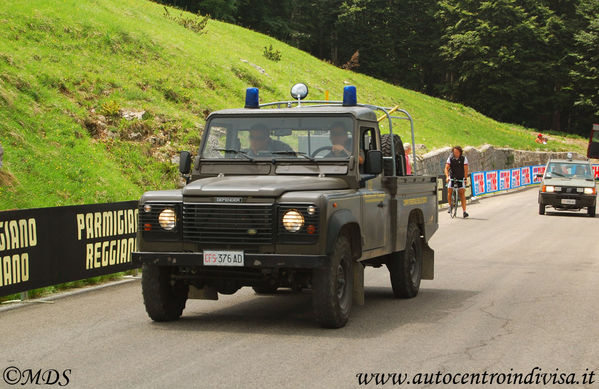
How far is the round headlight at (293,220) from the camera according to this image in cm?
875

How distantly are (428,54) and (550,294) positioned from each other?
9353 centimetres

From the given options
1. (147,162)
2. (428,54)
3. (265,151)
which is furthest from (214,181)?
(428,54)

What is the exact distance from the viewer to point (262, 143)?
33.8 feet

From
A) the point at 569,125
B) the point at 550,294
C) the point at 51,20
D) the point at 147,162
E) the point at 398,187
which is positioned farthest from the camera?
the point at 569,125

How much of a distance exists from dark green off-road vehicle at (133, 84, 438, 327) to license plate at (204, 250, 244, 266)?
0.01 m

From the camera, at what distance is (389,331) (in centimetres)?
912

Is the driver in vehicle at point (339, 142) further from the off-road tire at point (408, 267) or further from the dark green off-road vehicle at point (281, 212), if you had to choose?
the off-road tire at point (408, 267)

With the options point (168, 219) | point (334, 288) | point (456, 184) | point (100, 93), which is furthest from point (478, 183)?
point (168, 219)

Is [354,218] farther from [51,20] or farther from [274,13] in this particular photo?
[274,13]

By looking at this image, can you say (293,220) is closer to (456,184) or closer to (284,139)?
(284,139)

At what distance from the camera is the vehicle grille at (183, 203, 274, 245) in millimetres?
8812

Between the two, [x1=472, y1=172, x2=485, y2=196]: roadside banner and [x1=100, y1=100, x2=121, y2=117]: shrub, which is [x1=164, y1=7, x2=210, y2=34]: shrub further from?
[x1=100, y1=100, x2=121, y2=117]: shrub

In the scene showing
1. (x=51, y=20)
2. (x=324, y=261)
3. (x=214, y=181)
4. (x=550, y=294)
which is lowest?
(x=550, y=294)

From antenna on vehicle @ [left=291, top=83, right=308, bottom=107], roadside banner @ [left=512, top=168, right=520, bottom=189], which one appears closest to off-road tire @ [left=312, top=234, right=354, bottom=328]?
antenna on vehicle @ [left=291, top=83, right=308, bottom=107]
